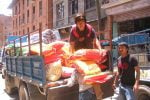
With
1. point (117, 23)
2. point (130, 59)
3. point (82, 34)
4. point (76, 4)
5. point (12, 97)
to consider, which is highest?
point (76, 4)

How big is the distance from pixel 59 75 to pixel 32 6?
3781cm

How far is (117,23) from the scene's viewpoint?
835 inches

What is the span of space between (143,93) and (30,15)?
37773 mm

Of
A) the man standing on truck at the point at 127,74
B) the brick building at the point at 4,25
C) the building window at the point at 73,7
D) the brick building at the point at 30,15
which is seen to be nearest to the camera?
the man standing on truck at the point at 127,74

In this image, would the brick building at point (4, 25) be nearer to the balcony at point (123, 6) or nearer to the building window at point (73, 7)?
the building window at point (73, 7)

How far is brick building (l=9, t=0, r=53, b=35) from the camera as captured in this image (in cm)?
3512

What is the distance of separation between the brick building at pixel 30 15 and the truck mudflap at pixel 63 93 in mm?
24363

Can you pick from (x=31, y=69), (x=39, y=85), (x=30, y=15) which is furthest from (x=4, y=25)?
(x=39, y=85)

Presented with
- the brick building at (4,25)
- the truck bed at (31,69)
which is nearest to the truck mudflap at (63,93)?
the truck bed at (31,69)

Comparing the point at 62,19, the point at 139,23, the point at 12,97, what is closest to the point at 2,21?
the point at 62,19

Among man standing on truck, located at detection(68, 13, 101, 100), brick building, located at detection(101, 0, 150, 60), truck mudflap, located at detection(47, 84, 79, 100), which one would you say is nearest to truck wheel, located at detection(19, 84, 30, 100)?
truck mudflap, located at detection(47, 84, 79, 100)

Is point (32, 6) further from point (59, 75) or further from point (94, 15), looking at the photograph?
point (59, 75)

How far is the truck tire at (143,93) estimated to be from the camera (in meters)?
6.94

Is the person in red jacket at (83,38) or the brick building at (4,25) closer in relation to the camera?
the person in red jacket at (83,38)
